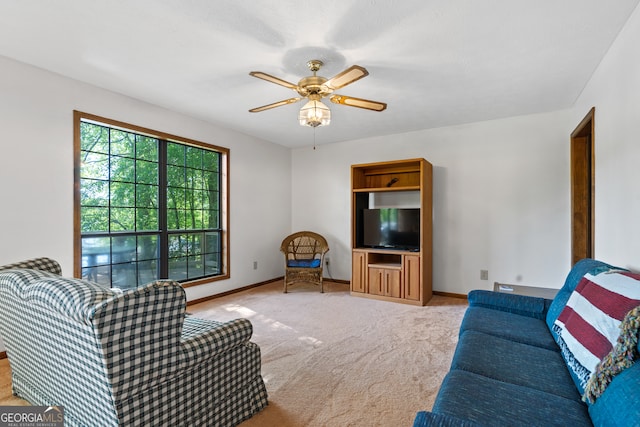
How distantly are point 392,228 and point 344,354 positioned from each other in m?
2.23

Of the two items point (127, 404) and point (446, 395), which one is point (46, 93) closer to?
point (127, 404)

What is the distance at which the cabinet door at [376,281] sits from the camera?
14.4ft

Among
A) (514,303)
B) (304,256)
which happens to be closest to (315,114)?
(514,303)

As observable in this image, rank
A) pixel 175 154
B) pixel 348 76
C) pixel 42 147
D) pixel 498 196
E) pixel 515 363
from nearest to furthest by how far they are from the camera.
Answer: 1. pixel 515 363
2. pixel 348 76
3. pixel 42 147
4. pixel 175 154
5. pixel 498 196

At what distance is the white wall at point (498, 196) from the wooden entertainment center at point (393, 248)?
286mm

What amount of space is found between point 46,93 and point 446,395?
383cm

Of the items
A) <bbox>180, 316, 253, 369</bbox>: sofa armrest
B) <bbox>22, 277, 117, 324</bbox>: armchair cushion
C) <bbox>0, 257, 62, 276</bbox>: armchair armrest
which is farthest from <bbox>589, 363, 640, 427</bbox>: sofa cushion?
<bbox>0, 257, 62, 276</bbox>: armchair armrest

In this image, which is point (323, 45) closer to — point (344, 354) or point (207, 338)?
point (207, 338)

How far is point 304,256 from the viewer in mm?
5562

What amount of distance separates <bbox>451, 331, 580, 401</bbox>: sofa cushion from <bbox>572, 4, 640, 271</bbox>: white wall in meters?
0.87

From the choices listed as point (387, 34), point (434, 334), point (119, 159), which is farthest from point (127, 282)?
point (387, 34)

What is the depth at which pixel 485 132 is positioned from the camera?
429 centimetres

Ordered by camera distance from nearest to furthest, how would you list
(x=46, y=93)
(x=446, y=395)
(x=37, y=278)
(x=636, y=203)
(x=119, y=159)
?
(x=446, y=395) → (x=37, y=278) → (x=636, y=203) → (x=46, y=93) → (x=119, y=159)

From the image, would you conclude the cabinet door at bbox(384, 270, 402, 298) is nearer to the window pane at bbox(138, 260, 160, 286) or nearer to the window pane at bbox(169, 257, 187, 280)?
the window pane at bbox(169, 257, 187, 280)
